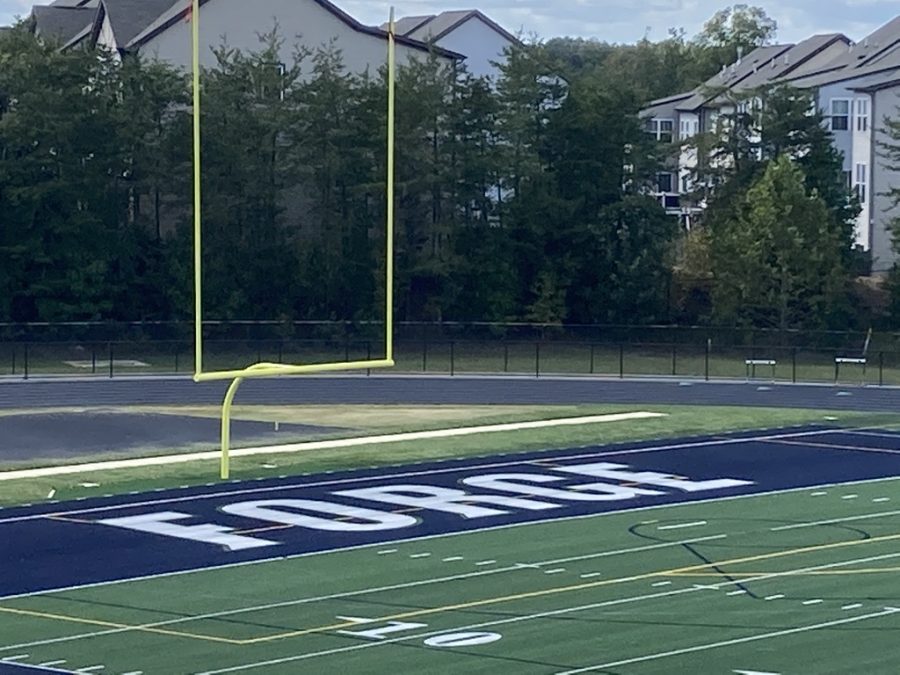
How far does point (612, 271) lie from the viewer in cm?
5472

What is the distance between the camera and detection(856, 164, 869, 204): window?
63256 millimetres

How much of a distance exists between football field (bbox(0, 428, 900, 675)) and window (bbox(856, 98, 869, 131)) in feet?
122

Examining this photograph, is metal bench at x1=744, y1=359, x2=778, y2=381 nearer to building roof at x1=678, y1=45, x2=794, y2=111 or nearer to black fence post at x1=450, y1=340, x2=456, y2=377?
black fence post at x1=450, y1=340, x2=456, y2=377

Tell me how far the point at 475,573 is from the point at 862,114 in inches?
1892

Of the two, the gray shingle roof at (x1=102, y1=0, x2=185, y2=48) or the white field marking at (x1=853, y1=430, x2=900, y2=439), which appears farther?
the gray shingle roof at (x1=102, y1=0, x2=185, y2=48)

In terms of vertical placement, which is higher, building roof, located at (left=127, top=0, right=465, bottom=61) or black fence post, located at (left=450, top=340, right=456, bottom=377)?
building roof, located at (left=127, top=0, right=465, bottom=61)

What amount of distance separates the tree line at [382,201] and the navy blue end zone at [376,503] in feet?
68.2

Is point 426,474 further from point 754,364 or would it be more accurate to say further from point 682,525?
point 754,364

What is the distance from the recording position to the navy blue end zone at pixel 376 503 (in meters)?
20.2

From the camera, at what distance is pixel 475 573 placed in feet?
63.2

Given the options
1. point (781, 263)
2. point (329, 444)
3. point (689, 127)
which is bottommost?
point (329, 444)

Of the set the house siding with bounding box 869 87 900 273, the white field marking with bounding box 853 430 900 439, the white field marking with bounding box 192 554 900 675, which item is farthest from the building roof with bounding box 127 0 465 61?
the white field marking with bounding box 192 554 900 675

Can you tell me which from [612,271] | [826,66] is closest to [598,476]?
[612,271]

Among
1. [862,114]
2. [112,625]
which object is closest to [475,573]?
[112,625]
